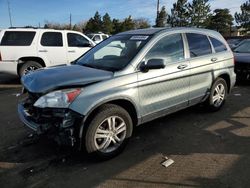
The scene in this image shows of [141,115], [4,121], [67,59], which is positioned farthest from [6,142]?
[67,59]

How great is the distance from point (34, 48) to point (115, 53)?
5.81 metres

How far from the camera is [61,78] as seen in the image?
4.10 m

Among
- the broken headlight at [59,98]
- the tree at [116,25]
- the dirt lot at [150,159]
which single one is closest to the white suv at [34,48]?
the dirt lot at [150,159]

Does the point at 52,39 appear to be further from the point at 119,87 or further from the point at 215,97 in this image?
the point at 119,87

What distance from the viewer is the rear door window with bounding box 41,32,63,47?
403 inches

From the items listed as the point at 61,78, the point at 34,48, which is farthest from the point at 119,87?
the point at 34,48

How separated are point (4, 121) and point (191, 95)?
3636 mm

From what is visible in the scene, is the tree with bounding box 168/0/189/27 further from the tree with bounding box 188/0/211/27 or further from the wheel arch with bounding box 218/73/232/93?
the wheel arch with bounding box 218/73/232/93

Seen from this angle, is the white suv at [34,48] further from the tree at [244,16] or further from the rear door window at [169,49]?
the tree at [244,16]

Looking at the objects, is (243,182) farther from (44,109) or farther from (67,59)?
(67,59)

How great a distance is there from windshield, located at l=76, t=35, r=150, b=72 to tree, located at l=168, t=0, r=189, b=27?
1973 inches

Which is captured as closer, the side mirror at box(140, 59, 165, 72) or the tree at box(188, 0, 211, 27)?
the side mirror at box(140, 59, 165, 72)

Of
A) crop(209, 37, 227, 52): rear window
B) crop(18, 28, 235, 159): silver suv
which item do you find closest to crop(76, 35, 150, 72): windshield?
crop(18, 28, 235, 159): silver suv

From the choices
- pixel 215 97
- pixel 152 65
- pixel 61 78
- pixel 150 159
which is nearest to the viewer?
pixel 61 78
